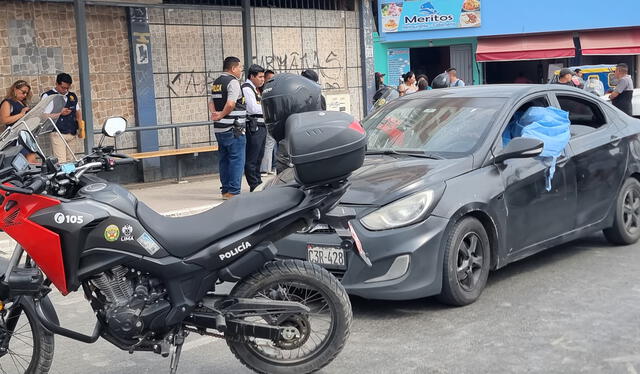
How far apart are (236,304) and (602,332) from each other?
238cm

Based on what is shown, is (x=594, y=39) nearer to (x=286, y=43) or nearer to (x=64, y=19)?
(x=286, y=43)

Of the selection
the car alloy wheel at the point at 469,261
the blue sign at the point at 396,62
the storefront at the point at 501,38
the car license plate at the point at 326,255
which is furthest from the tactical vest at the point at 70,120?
the blue sign at the point at 396,62

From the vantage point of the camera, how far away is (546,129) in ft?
21.6

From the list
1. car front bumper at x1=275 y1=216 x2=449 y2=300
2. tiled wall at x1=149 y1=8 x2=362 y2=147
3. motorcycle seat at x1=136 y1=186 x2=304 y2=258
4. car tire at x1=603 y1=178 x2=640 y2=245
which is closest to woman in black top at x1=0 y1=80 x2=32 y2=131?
tiled wall at x1=149 y1=8 x2=362 y2=147

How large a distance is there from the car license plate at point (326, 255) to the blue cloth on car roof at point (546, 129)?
194 centimetres

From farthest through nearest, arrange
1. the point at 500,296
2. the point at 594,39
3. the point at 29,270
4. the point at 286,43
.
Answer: the point at 594,39 → the point at 286,43 → the point at 500,296 → the point at 29,270

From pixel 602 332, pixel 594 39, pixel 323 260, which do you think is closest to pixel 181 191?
pixel 323 260

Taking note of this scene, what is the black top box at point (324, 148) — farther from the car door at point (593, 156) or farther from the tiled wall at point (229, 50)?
the tiled wall at point (229, 50)

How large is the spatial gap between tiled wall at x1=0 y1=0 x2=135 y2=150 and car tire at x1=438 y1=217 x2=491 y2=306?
7995 mm

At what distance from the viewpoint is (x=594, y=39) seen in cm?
2472

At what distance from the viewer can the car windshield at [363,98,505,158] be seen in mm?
6270

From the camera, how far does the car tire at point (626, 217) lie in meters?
7.30

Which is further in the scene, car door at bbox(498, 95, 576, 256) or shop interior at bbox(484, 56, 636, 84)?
shop interior at bbox(484, 56, 636, 84)

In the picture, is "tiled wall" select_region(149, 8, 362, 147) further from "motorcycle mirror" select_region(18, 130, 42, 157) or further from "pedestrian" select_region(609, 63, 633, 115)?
"motorcycle mirror" select_region(18, 130, 42, 157)
